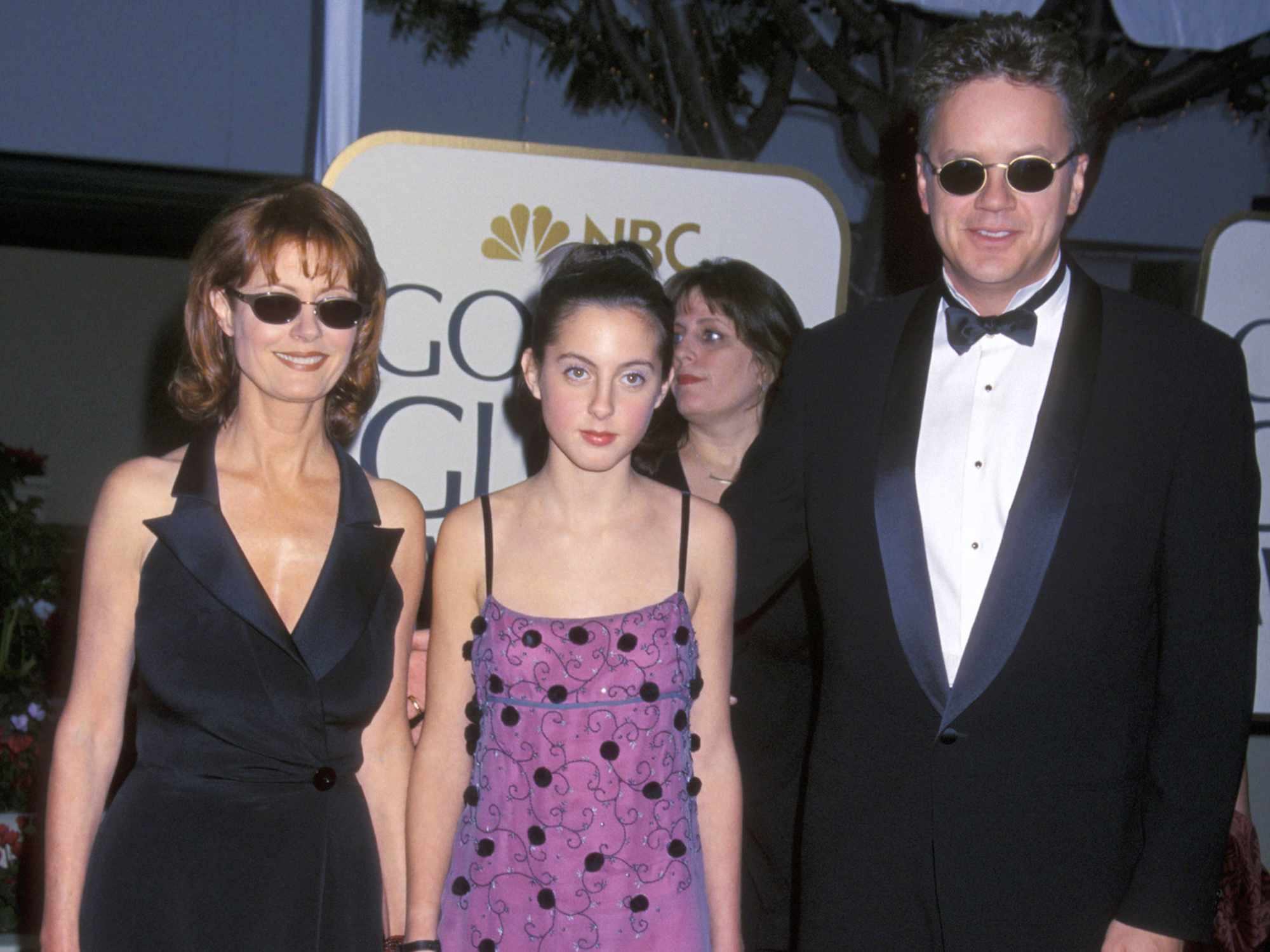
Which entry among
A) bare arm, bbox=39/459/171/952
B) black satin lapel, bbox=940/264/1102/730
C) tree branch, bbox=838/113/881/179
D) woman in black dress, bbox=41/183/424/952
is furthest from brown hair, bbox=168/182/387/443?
tree branch, bbox=838/113/881/179

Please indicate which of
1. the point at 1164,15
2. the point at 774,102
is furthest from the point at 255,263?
the point at 774,102

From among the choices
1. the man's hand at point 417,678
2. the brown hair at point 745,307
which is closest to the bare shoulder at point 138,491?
the man's hand at point 417,678

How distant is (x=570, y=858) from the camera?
2234 millimetres

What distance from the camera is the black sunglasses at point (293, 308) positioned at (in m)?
2.23

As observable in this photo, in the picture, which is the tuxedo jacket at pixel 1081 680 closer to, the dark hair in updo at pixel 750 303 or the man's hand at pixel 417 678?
the man's hand at pixel 417 678

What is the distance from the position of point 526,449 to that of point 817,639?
1022mm

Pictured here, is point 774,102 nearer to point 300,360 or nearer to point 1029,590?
point 300,360

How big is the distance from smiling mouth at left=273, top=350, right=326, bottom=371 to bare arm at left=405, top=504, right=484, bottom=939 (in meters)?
0.38

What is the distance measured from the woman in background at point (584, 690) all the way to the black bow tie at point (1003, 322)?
21.3 inches

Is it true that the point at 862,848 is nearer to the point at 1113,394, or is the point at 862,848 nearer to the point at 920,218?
the point at 1113,394

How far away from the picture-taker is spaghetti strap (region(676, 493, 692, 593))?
7.95 feet

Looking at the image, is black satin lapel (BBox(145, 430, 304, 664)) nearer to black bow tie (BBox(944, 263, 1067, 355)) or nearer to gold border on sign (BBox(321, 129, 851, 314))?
black bow tie (BBox(944, 263, 1067, 355))

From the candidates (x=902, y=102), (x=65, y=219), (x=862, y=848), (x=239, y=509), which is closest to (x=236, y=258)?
(x=239, y=509)

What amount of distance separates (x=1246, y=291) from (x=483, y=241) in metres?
2.50
